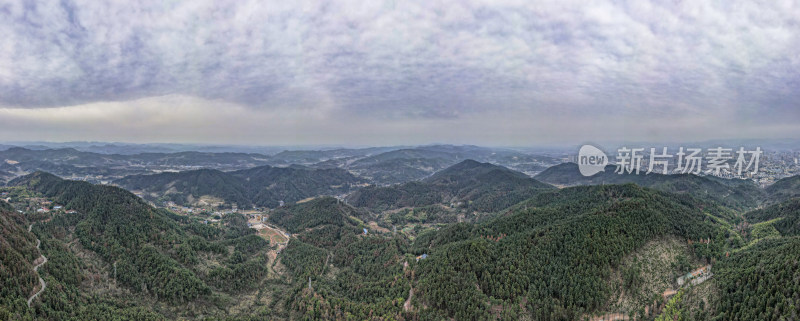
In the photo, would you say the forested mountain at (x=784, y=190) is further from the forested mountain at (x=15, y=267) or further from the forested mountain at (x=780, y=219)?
the forested mountain at (x=15, y=267)

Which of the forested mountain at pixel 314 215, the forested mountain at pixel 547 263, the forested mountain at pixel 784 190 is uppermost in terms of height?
the forested mountain at pixel 784 190

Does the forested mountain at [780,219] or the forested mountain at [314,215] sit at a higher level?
the forested mountain at [780,219]

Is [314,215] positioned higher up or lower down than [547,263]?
lower down

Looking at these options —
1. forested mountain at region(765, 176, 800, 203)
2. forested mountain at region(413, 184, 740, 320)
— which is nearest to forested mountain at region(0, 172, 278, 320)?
forested mountain at region(413, 184, 740, 320)

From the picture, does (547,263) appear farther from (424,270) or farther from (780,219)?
(780,219)

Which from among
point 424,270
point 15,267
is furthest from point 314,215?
point 15,267

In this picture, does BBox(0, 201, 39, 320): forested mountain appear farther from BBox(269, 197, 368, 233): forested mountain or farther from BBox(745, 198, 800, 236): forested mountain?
BBox(745, 198, 800, 236): forested mountain

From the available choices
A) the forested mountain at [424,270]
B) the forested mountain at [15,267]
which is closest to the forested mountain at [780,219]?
the forested mountain at [424,270]

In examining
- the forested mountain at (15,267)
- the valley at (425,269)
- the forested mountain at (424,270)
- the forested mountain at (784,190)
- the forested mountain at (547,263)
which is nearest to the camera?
the forested mountain at (15,267)

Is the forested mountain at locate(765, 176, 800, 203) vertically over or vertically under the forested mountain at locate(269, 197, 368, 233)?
over
